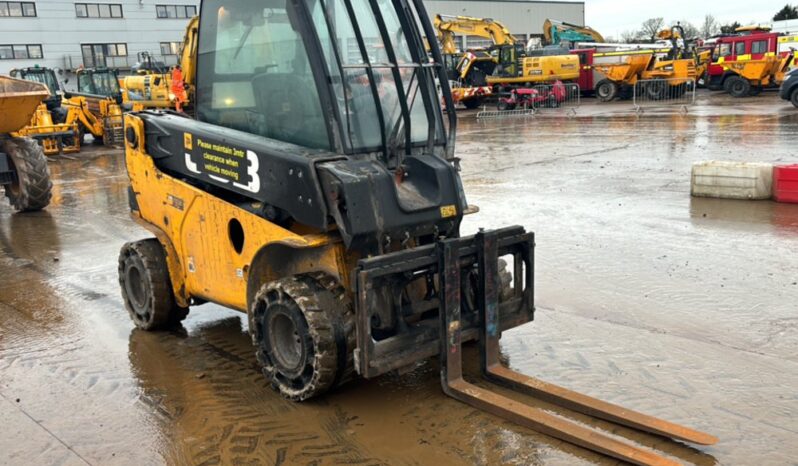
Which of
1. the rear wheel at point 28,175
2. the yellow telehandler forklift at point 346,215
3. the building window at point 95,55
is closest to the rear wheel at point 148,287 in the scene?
the yellow telehandler forklift at point 346,215

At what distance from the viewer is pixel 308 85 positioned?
4656mm

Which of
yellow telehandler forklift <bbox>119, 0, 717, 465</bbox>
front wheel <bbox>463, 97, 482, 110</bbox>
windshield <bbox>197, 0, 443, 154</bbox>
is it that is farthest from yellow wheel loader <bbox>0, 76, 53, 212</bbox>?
front wheel <bbox>463, 97, 482, 110</bbox>

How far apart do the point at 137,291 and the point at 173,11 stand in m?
52.2

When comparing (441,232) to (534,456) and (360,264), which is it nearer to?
(360,264)

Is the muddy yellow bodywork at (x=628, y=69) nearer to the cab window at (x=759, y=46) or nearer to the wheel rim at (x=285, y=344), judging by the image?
the cab window at (x=759, y=46)

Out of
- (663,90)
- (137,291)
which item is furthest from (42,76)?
(663,90)

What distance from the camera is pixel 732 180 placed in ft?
33.4

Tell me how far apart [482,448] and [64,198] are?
1156cm

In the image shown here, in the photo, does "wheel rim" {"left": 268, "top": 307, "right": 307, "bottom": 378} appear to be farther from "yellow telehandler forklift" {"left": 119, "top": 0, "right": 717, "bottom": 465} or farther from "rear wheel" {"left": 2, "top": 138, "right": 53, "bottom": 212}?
"rear wheel" {"left": 2, "top": 138, "right": 53, "bottom": 212}

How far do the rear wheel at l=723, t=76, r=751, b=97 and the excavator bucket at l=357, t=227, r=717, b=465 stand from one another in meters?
29.4

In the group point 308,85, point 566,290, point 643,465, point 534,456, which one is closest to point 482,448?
point 534,456

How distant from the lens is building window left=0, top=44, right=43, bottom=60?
155 ft

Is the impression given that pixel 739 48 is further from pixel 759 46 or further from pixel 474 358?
pixel 474 358

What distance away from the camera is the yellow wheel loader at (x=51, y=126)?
18.8 m
